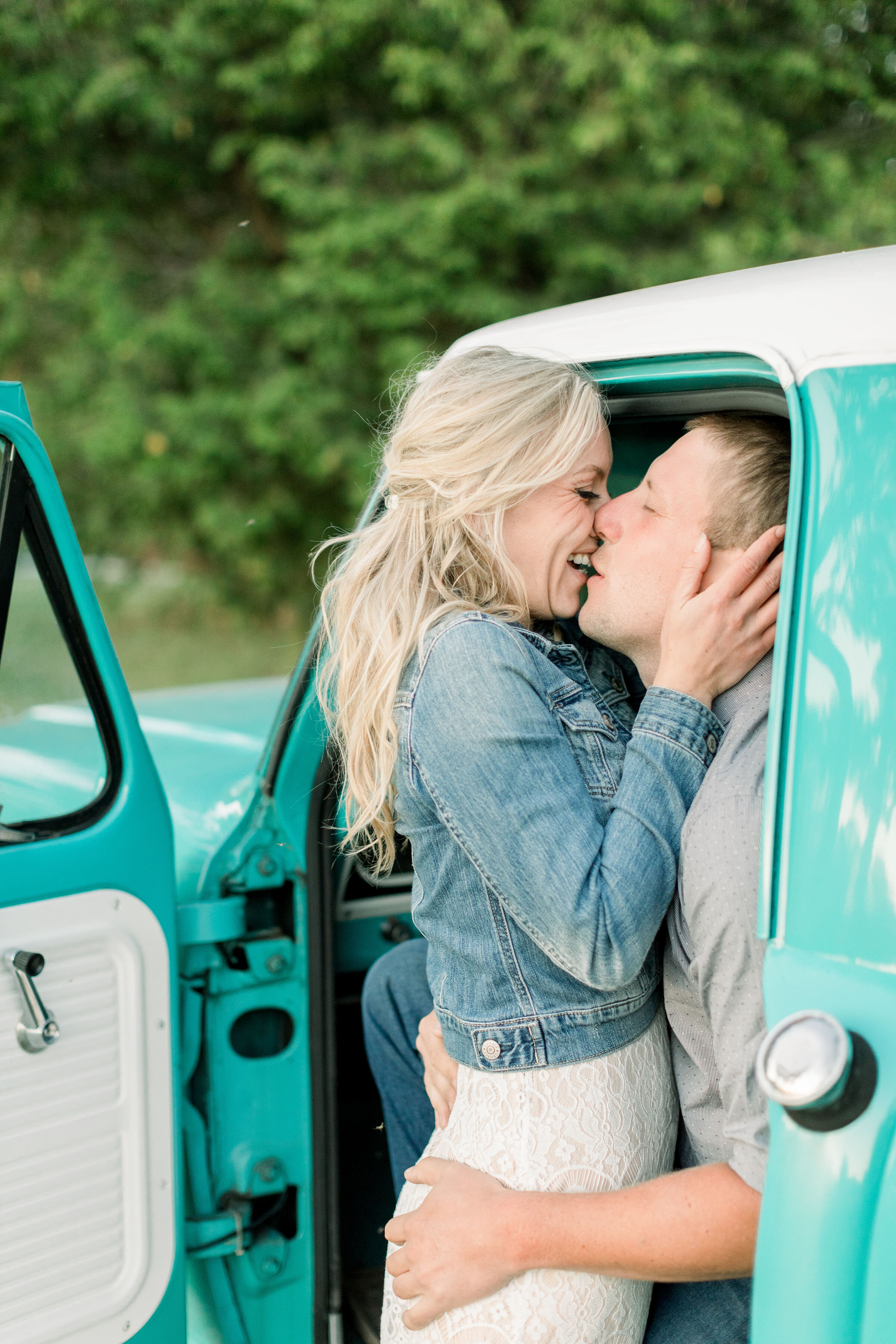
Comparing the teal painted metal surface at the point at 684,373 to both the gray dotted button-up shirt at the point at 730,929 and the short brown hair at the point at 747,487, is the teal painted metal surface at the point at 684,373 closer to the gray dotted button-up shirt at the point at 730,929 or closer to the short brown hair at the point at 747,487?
the short brown hair at the point at 747,487

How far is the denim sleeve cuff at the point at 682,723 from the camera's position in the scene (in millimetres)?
1565

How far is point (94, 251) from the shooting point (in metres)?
9.83

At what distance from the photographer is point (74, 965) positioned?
6.32 ft

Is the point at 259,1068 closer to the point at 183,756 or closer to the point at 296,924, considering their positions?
the point at 296,924

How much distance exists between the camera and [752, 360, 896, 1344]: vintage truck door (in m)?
1.14

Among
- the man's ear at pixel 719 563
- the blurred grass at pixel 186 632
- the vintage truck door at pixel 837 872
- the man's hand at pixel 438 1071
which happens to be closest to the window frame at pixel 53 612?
→ the man's hand at pixel 438 1071

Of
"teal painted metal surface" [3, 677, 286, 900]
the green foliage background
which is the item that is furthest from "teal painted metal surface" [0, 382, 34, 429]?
the green foliage background

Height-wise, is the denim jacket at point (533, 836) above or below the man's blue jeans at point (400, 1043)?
above

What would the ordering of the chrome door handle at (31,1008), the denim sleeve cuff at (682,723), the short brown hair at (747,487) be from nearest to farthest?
the denim sleeve cuff at (682,723) < the short brown hair at (747,487) < the chrome door handle at (31,1008)

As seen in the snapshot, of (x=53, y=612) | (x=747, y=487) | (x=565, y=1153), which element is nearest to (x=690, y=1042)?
(x=565, y=1153)

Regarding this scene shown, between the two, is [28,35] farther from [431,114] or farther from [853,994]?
[853,994]

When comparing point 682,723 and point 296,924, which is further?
point 296,924

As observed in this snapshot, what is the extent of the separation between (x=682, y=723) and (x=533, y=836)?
10.3 inches

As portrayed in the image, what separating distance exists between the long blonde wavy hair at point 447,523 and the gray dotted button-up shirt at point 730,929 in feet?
1.37
